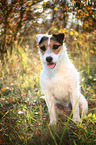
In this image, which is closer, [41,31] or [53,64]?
[53,64]

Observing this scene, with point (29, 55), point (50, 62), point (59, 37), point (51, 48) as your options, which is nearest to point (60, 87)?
point (50, 62)

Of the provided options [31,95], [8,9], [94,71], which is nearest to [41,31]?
[8,9]

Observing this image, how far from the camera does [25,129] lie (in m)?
2.38

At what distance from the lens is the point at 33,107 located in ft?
10.6

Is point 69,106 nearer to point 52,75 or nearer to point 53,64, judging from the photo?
point 52,75

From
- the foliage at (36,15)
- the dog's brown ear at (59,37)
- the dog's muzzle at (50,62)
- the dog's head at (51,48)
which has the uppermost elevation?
the foliage at (36,15)

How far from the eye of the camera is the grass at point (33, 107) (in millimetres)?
1950

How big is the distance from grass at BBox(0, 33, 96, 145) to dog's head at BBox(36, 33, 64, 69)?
85 cm

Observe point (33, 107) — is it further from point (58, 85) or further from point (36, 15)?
point (36, 15)

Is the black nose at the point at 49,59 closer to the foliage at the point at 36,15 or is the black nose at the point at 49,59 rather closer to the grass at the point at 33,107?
the grass at the point at 33,107

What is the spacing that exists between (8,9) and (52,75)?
251 cm

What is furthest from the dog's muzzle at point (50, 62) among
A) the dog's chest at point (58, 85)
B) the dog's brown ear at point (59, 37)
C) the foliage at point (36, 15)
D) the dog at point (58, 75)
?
the foliage at point (36, 15)

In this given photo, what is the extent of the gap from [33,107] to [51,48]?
1.39m

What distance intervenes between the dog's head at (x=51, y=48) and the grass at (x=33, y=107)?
2.80 ft
